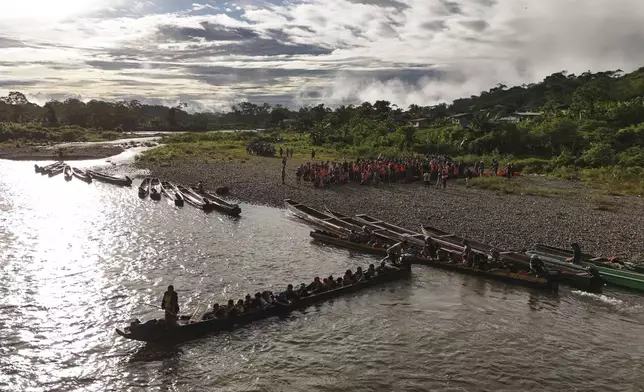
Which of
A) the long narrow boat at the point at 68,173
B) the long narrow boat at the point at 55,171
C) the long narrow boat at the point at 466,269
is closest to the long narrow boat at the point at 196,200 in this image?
the long narrow boat at the point at 466,269

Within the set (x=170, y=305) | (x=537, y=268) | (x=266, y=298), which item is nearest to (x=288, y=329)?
(x=266, y=298)

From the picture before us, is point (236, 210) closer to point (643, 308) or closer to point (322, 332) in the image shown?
point (322, 332)

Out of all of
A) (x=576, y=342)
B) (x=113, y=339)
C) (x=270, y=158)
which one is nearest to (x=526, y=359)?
(x=576, y=342)

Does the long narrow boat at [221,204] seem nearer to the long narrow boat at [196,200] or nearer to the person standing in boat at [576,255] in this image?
the long narrow boat at [196,200]

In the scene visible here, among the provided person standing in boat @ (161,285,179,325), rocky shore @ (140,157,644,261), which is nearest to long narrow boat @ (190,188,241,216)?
rocky shore @ (140,157,644,261)

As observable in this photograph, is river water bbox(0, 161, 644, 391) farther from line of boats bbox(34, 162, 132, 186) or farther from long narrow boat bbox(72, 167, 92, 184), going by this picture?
long narrow boat bbox(72, 167, 92, 184)

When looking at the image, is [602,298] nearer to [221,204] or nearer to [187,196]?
[221,204]
